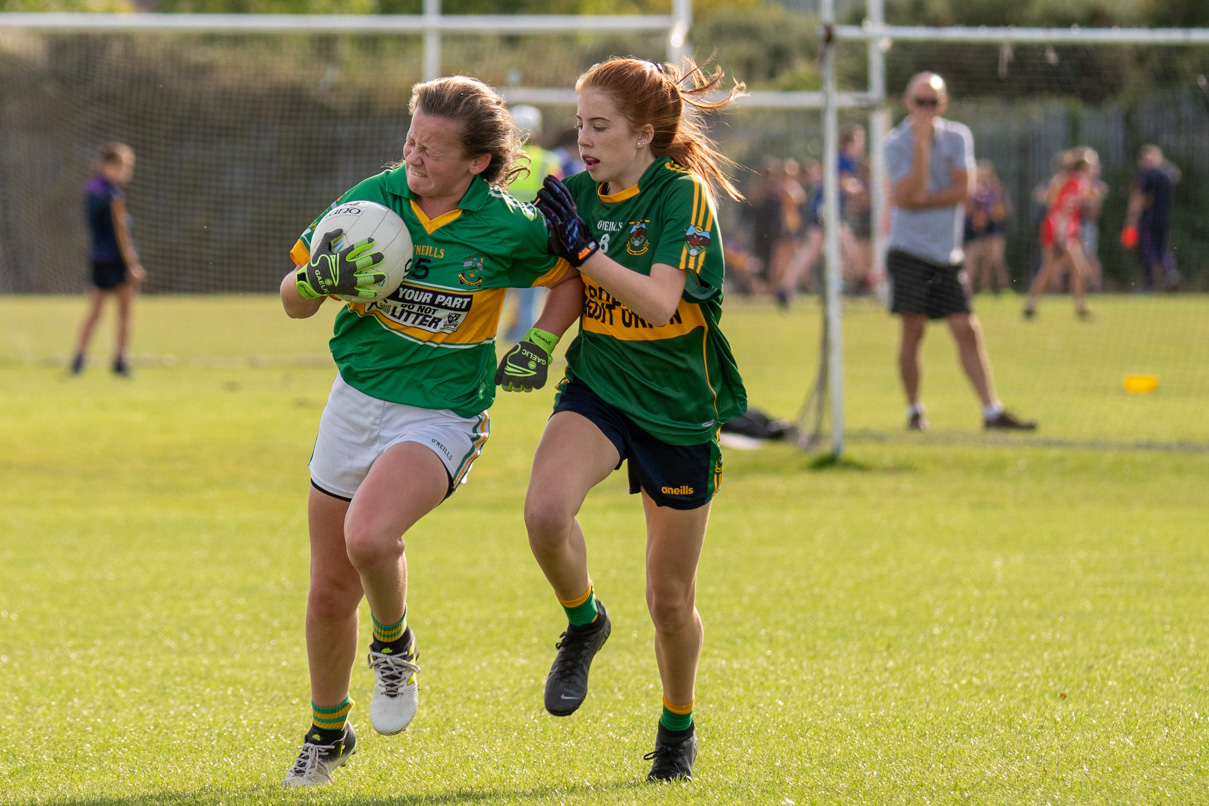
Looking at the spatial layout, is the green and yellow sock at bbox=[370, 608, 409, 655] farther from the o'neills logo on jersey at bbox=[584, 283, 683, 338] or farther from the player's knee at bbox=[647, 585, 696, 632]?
the o'neills logo on jersey at bbox=[584, 283, 683, 338]

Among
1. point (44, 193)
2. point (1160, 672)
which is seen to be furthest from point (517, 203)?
point (44, 193)

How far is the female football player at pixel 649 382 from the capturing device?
11.9 feet

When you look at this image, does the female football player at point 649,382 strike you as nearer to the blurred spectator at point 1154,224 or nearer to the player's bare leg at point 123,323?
the blurred spectator at point 1154,224

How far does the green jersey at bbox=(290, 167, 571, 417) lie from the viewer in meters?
3.61


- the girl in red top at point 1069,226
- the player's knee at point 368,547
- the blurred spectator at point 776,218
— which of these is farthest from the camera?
the blurred spectator at point 776,218

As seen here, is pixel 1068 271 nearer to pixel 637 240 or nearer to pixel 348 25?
pixel 348 25

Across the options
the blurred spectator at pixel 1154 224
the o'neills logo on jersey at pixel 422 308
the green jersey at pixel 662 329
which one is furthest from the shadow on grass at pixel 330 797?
the blurred spectator at pixel 1154 224

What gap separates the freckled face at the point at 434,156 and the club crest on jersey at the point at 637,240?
47cm

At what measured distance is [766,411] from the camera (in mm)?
11461

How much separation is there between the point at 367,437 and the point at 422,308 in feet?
1.23

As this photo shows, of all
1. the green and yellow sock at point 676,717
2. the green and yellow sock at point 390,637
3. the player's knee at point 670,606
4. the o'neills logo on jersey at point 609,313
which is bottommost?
the green and yellow sock at point 676,717

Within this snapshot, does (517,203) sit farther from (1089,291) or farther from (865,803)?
(1089,291)

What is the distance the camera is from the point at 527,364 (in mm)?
3613

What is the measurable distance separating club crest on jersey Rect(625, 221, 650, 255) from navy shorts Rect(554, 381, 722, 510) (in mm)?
423
